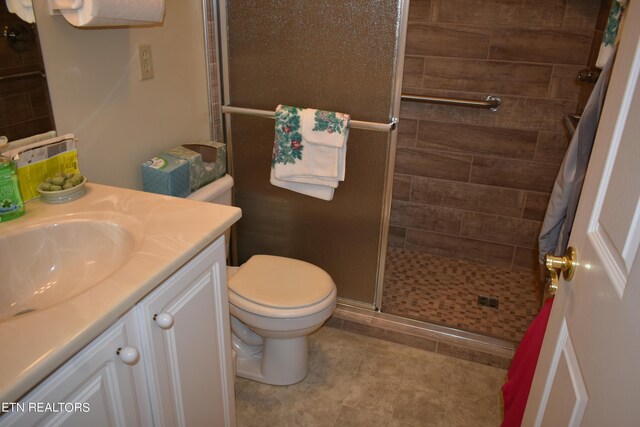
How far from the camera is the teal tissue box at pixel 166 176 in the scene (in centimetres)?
176

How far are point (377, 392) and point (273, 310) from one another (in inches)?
22.8

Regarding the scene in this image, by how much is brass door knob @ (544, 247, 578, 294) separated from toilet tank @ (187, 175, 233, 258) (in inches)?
48.8

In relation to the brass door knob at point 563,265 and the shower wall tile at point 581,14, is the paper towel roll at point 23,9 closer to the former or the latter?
the brass door knob at point 563,265

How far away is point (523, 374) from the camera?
5.12 ft

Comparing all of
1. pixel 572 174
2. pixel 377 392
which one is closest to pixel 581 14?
pixel 572 174

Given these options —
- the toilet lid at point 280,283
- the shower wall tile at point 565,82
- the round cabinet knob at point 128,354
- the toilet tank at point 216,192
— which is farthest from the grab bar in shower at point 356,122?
the round cabinet knob at point 128,354

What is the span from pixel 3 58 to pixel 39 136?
220 millimetres

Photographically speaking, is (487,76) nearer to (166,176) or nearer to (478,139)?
(478,139)

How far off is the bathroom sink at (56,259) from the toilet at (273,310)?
62cm

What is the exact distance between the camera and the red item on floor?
1.49m

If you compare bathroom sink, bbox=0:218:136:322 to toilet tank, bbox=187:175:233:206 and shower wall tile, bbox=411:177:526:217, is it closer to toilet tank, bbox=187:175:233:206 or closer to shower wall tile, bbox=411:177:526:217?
toilet tank, bbox=187:175:233:206

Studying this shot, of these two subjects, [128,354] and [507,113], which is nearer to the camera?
[128,354]

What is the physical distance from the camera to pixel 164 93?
1897 millimetres

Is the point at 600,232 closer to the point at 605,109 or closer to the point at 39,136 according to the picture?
the point at 605,109
